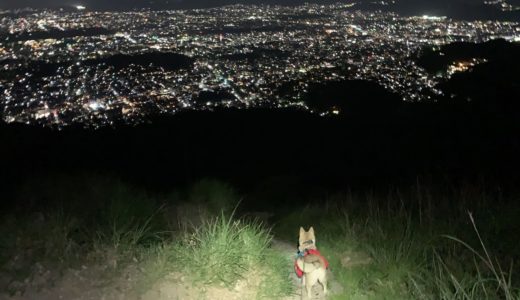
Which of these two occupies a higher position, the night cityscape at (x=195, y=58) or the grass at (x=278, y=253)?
the grass at (x=278, y=253)

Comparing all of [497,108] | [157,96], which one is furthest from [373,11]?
[497,108]

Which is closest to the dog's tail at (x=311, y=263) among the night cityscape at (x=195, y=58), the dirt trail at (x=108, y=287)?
the dirt trail at (x=108, y=287)

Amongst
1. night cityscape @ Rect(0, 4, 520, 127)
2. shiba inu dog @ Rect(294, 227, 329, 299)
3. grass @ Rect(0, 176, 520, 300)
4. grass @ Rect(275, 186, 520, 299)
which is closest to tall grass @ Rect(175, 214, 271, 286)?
grass @ Rect(0, 176, 520, 300)

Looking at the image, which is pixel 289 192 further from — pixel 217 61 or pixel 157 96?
pixel 217 61

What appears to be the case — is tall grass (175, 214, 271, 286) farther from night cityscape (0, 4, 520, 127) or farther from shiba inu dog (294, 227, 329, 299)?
night cityscape (0, 4, 520, 127)

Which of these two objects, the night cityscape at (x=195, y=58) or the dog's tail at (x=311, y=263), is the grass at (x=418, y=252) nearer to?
the dog's tail at (x=311, y=263)

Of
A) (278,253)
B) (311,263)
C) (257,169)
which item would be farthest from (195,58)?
(311,263)
